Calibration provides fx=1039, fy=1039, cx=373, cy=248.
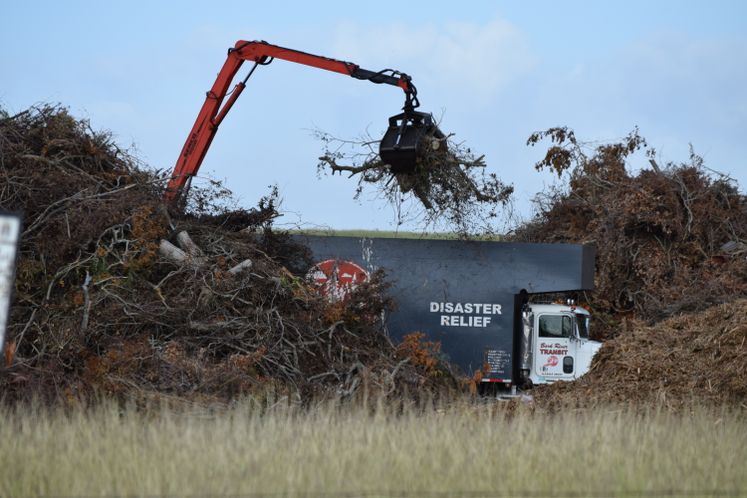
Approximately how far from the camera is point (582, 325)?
18.5 meters

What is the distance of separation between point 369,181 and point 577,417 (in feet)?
21.5

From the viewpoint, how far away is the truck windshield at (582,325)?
18.4 meters

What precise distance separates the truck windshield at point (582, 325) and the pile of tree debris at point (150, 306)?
5414 millimetres

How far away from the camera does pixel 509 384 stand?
1722cm

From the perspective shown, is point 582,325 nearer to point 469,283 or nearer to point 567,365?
point 567,365

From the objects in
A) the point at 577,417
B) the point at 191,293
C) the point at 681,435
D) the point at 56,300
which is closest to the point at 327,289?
the point at 191,293

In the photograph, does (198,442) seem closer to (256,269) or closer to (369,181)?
(256,269)

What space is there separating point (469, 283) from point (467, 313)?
50cm

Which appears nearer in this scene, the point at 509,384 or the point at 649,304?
the point at 509,384

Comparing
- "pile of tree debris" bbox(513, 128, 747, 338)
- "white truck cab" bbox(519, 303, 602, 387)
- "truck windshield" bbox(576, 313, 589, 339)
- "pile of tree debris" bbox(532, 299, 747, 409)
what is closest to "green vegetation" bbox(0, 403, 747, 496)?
"pile of tree debris" bbox(532, 299, 747, 409)

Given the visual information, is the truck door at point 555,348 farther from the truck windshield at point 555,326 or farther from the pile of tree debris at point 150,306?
the pile of tree debris at point 150,306

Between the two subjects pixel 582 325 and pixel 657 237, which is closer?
pixel 582 325

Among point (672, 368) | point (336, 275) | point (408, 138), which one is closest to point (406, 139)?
point (408, 138)

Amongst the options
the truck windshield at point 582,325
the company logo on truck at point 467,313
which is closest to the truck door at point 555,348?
the truck windshield at point 582,325
